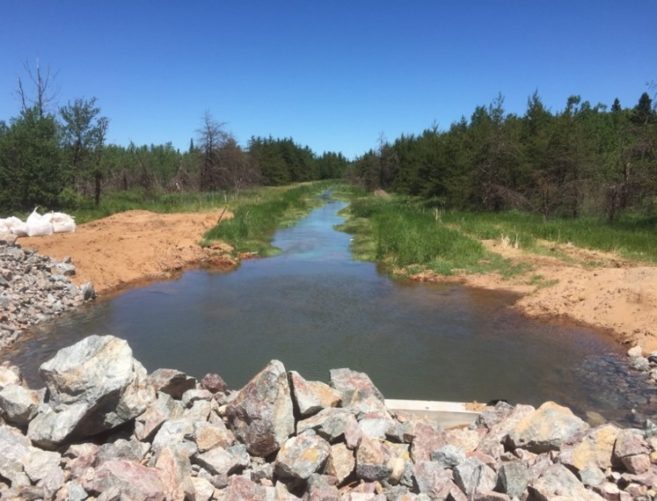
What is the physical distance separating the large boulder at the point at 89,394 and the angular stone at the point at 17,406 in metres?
0.11

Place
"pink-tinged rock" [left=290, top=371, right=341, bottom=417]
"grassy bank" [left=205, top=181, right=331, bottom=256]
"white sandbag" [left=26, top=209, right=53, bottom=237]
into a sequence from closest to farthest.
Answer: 1. "pink-tinged rock" [left=290, top=371, right=341, bottom=417]
2. "white sandbag" [left=26, top=209, right=53, bottom=237]
3. "grassy bank" [left=205, top=181, right=331, bottom=256]

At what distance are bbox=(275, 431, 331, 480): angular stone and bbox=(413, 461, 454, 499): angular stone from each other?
81cm

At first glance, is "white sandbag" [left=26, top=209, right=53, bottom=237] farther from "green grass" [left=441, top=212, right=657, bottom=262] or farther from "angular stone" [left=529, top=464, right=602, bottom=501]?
"angular stone" [left=529, top=464, right=602, bottom=501]

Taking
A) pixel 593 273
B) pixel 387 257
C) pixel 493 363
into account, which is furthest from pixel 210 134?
pixel 493 363

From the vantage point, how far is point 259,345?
9039mm

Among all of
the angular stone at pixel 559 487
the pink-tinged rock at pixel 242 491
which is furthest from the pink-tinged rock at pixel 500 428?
the pink-tinged rock at pixel 242 491

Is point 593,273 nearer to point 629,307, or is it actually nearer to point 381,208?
point 629,307

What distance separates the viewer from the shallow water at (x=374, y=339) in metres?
7.53

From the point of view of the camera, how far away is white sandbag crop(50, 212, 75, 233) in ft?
57.8

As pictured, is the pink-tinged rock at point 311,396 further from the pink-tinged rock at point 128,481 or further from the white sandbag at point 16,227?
the white sandbag at point 16,227

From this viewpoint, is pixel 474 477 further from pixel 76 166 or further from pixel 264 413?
pixel 76 166

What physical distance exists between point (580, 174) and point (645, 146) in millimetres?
5219

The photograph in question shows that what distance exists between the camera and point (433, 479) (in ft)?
13.8

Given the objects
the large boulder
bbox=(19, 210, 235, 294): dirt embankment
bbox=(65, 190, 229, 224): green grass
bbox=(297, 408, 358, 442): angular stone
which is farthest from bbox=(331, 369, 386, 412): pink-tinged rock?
bbox=(65, 190, 229, 224): green grass
